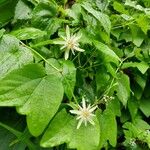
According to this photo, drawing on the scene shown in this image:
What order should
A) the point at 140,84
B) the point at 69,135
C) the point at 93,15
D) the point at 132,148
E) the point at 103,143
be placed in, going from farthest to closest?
the point at 140,84 < the point at 132,148 < the point at 93,15 < the point at 103,143 < the point at 69,135

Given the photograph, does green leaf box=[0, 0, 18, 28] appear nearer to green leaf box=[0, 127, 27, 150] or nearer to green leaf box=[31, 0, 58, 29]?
green leaf box=[31, 0, 58, 29]

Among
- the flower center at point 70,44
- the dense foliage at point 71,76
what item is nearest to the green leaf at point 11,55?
the dense foliage at point 71,76

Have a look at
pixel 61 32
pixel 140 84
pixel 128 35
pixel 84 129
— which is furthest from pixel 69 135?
pixel 128 35

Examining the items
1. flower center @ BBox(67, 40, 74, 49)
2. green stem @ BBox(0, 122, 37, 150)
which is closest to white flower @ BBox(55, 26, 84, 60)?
flower center @ BBox(67, 40, 74, 49)

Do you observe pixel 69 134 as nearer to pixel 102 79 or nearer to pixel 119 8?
pixel 102 79

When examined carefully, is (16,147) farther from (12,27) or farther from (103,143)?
(12,27)

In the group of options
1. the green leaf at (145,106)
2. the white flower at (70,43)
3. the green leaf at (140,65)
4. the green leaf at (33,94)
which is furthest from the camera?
the green leaf at (145,106)

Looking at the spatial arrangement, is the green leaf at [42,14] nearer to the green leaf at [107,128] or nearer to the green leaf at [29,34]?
the green leaf at [29,34]
